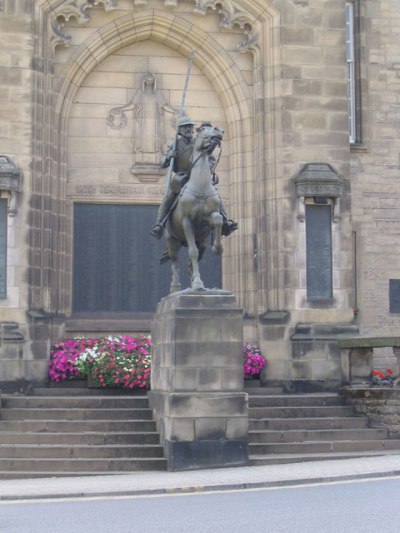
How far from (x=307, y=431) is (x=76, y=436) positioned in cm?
384

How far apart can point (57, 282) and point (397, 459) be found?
833cm

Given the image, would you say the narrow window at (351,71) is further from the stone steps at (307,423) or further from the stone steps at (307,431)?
the stone steps at (307,423)

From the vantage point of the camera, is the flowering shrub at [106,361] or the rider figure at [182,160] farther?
the flowering shrub at [106,361]

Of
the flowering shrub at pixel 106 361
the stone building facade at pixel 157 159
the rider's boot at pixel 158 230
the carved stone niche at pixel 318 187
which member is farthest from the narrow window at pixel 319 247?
the rider's boot at pixel 158 230

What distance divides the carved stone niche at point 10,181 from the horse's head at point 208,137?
200 inches

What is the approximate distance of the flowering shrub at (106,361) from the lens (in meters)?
20.1

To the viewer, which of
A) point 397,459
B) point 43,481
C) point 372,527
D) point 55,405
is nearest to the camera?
point 372,527

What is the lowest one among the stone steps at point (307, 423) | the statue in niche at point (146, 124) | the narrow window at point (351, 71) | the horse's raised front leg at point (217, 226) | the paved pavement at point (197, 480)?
the paved pavement at point (197, 480)

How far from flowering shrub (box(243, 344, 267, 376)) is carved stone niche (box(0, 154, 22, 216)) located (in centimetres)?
537

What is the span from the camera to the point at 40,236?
21.0m

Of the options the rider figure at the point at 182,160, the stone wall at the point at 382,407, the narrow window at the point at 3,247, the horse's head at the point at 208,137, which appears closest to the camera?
the horse's head at the point at 208,137

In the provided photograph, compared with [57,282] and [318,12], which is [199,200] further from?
[318,12]

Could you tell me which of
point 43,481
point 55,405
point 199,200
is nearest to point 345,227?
point 199,200

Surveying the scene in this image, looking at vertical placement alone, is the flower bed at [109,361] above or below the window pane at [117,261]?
below
